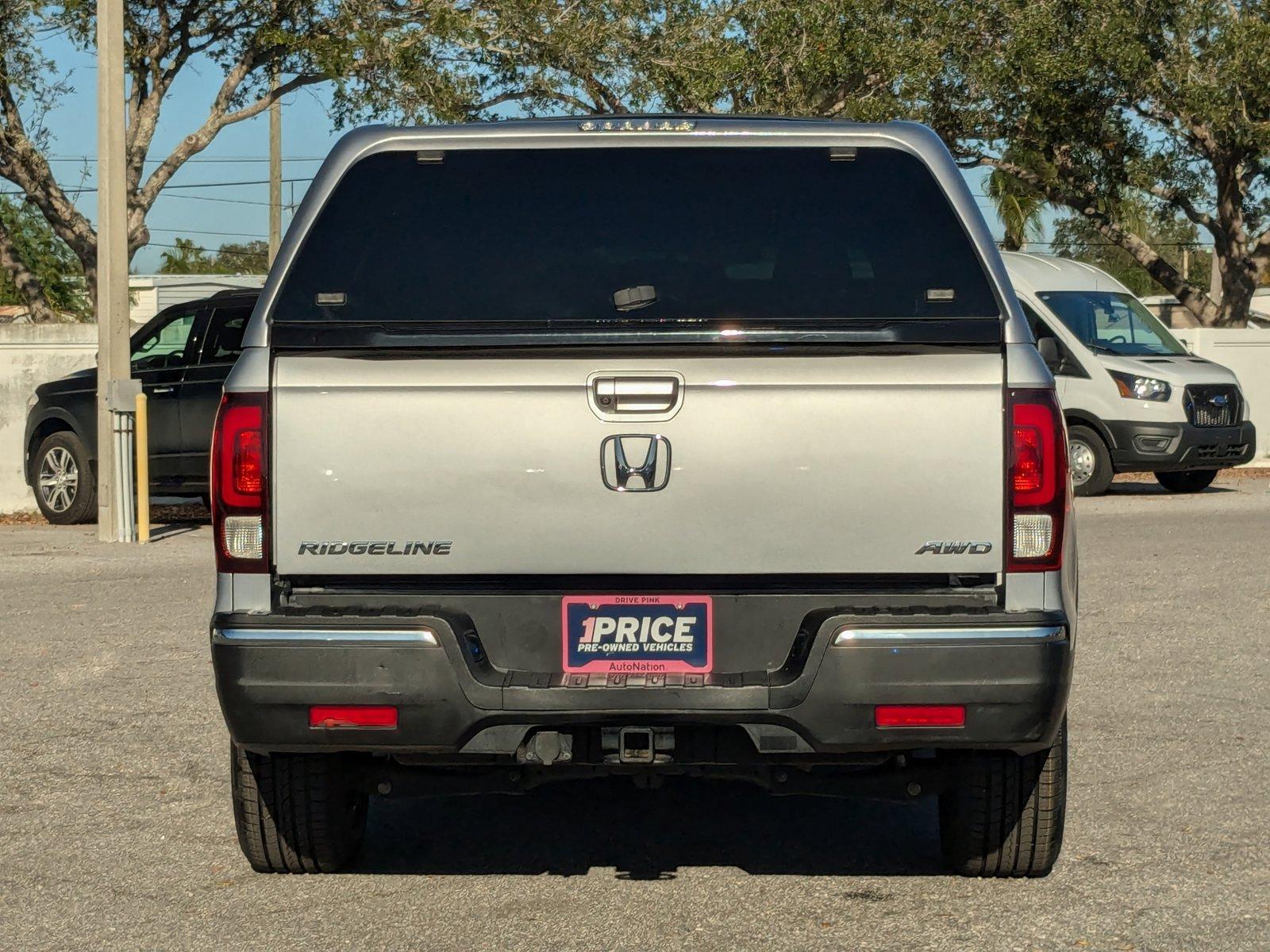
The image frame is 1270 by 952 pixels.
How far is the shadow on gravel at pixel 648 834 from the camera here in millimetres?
5383

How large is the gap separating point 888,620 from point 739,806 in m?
2.07

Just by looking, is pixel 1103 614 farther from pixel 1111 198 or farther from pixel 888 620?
pixel 1111 198

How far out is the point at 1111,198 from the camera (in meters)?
28.7

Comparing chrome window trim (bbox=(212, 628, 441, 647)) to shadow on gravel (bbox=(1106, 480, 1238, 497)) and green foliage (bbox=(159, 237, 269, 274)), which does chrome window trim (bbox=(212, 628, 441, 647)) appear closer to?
shadow on gravel (bbox=(1106, 480, 1238, 497))

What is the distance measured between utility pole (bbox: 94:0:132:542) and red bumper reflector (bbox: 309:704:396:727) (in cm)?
1120

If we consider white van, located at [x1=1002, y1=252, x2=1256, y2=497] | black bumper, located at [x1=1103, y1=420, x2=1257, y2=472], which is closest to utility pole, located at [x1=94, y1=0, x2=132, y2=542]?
white van, located at [x1=1002, y1=252, x2=1256, y2=497]

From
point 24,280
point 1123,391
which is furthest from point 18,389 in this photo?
point 1123,391

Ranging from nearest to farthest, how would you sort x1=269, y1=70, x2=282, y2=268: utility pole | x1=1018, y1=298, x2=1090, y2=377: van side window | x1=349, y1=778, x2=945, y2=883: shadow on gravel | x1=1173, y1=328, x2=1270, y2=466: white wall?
1. x1=349, y1=778, x2=945, y2=883: shadow on gravel
2. x1=1018, y1=298, x2=1090, y2=377: van side window
3. x1=1173, y1=328, x2=1270, y2=466: white wall
4. x1=269, y1=70, x2=282, y2=268: utility pole

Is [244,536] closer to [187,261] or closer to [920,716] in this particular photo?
[920,716]

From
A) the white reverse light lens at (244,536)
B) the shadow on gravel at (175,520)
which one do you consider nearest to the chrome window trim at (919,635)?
the white reverse light lens at (244,536)

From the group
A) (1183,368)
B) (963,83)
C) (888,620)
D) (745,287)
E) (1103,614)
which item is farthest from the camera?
(963,83)

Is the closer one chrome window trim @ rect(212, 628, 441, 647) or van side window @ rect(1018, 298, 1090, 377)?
chrome window trim @ rect(212, 628, 441, 647)

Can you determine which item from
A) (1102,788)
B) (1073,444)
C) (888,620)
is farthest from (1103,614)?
(1073,444)

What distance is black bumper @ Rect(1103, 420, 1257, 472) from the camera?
18.0m
